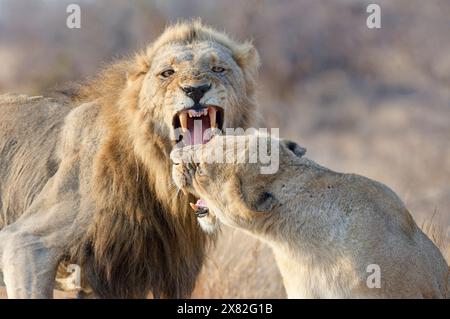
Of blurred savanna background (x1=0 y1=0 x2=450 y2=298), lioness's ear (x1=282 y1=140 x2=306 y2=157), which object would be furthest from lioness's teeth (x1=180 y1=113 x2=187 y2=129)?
blurred savanna background (x1=0 y1=0 x2=450 y2=298)

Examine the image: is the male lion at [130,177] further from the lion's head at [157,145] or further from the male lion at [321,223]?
the male lion at [321,223]

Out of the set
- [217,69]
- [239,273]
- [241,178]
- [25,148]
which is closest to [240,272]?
[239,273]

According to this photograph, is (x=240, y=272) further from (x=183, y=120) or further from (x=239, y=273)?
(x=183, y=120)

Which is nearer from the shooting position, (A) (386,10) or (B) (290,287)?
(B) (290,287)

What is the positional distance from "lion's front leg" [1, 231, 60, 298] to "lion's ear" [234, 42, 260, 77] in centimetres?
169

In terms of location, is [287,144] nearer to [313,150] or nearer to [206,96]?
[206,96]

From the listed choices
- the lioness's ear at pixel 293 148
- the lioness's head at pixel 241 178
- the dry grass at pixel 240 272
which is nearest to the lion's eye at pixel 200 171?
the lioness's head at pixel 241 178

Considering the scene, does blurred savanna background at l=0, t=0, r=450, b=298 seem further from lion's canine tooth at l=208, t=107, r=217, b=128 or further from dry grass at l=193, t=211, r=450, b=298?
lion's canine tooth at l=208, t=107, r=217, b=128

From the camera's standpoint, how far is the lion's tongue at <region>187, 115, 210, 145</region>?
675cm

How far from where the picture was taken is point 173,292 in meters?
7.38

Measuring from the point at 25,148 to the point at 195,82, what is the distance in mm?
1577

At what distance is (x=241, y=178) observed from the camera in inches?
237

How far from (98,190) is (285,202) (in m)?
1.50
